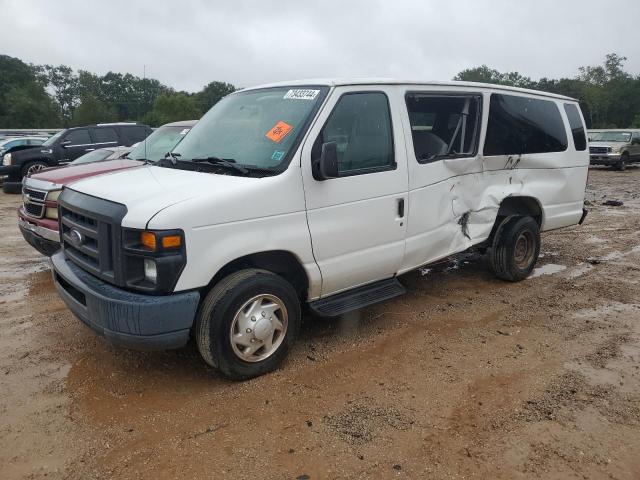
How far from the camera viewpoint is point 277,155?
12.1 feet

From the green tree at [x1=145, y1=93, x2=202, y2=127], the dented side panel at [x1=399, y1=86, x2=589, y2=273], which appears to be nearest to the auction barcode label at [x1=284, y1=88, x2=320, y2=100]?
the dented side panel at [x1=399, y1=86, x2=589, y2=273]

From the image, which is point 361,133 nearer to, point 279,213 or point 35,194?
point 279,213

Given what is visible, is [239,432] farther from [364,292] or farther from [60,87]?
[60,87]

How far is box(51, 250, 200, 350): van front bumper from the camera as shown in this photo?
314 centimetres

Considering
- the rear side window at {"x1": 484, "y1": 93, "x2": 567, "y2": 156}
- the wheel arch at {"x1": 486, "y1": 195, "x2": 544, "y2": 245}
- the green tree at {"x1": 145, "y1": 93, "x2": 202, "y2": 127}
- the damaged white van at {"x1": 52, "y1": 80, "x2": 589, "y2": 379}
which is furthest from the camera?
the green tree at {"x1": 145, "y1": 93, "x2": 202, "y2": 127}

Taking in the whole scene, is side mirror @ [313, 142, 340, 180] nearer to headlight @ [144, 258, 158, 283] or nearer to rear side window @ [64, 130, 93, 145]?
headlight @ [144, 258, 158, 283]

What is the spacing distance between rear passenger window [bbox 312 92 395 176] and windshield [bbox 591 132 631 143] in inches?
826

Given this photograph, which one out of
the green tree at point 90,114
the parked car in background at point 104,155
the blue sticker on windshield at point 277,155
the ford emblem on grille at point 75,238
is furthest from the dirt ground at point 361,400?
the green tree at point 90,114

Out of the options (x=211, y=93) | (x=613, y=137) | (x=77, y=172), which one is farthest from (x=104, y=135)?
(x=211, y=93)

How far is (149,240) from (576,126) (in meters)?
5.38

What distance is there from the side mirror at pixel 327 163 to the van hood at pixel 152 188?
46 cm

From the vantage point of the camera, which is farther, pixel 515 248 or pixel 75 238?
pixel 515 248

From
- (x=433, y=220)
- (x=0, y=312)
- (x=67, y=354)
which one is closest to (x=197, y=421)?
(x=67, y=354)

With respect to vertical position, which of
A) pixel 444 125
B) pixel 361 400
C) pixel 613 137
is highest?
pixel 613 137
